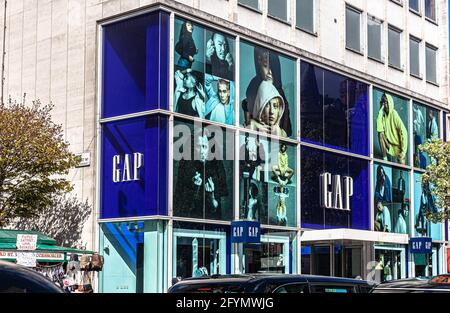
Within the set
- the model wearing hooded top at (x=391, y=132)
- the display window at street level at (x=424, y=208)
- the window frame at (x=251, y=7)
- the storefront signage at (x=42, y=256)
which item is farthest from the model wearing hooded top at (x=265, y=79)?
the display window at street level at (x=424, y=208)

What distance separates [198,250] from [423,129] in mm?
20178

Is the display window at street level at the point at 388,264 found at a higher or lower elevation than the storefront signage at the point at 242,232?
lower

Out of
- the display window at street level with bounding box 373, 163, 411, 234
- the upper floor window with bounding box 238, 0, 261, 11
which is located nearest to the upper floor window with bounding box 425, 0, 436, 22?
the display window at street level with bounding box 373, 163, 411, 234

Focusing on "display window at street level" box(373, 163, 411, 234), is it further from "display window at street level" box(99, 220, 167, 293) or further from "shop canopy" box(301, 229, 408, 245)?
"display window at street level" box(99, 220, 167, 293)

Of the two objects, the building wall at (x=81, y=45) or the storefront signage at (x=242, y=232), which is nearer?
the storefront signage at (x=242, y=232)

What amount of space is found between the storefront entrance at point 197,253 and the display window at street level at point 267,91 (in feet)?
16.5

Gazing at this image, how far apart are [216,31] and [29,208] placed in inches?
396

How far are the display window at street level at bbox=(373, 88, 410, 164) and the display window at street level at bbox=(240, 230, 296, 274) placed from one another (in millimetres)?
8786

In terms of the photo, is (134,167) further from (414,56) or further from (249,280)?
(414,56)

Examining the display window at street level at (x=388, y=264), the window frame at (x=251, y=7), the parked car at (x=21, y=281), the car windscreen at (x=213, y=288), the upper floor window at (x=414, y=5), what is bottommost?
the display window at street level at (x=388, y=264)

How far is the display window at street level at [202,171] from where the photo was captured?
29.2 meters

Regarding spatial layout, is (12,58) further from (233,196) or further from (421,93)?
(421,93)

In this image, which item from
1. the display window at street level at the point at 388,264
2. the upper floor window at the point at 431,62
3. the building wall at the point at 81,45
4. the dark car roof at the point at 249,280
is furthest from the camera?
the upper floor window at the point at 431,62

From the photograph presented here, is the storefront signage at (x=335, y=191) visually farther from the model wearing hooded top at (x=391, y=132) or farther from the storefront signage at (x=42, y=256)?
the storefront signage at (x=42, y=256)
